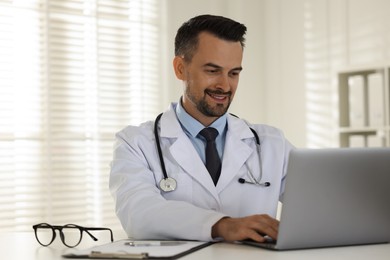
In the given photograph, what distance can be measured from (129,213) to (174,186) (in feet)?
0.88

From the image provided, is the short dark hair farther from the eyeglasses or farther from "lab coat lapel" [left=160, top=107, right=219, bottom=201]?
the eyeglasses

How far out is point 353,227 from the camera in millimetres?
1554

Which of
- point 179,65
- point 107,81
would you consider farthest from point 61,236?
point 107,81

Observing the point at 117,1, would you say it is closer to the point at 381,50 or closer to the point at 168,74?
the point at 168,74

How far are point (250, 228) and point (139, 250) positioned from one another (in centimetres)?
30

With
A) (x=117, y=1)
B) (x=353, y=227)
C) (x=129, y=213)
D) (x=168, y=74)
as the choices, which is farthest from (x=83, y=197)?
(x=353, y=227)

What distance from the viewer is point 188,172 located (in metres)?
2.21

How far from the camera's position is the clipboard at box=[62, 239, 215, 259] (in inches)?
54.7

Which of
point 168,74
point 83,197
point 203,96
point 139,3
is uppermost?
point 139,3

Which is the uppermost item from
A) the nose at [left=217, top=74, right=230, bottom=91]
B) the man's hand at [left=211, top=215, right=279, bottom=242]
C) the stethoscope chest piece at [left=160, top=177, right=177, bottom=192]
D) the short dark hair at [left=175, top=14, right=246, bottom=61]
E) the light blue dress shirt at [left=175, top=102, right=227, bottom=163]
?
the short dark hair at [left=175, top=14, right=246, bottom=61]

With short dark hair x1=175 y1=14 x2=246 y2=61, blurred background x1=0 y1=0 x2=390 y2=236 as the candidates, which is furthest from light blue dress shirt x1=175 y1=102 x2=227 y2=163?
blurred background x1=0 y1=0 x2=390 y2=236

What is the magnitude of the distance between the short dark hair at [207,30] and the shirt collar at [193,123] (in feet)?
0.69

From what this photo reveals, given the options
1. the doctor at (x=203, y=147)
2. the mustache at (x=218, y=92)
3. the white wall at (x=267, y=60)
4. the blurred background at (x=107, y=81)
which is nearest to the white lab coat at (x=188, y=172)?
the doctor at (x=203, y=147)

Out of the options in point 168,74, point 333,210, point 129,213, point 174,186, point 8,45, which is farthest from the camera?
point 168,74
